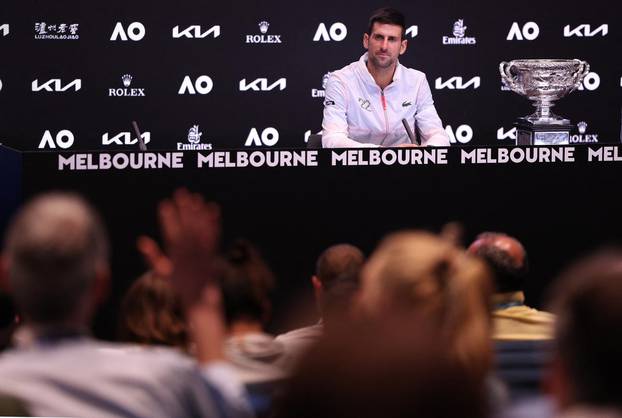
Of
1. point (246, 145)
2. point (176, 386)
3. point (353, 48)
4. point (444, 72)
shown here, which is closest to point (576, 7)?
point (444, 72)

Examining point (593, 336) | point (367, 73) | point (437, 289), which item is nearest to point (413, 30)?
point (367, 73)

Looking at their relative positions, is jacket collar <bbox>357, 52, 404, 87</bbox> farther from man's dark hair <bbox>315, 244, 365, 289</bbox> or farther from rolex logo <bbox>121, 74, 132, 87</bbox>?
man's dark hair <bbox>315, 244, 365, 289</bbox>

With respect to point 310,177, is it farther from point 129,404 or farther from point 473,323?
point 129,404

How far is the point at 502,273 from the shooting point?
3.26 meters

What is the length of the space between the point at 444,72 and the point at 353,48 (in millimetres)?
624

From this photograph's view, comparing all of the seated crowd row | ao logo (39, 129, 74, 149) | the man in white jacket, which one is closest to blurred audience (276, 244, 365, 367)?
the seated crowd row

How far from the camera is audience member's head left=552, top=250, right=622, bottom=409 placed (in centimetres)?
118

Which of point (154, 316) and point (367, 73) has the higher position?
point (367, 73)

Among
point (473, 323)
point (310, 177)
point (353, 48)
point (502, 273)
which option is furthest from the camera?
point (353, 48)

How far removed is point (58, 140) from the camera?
8023 mm

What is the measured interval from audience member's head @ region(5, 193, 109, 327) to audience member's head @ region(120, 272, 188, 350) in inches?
37.7

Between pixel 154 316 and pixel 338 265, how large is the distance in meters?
0.80

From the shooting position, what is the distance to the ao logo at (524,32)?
26.3 feet

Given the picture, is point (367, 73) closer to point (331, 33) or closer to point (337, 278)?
point (331, 33)
